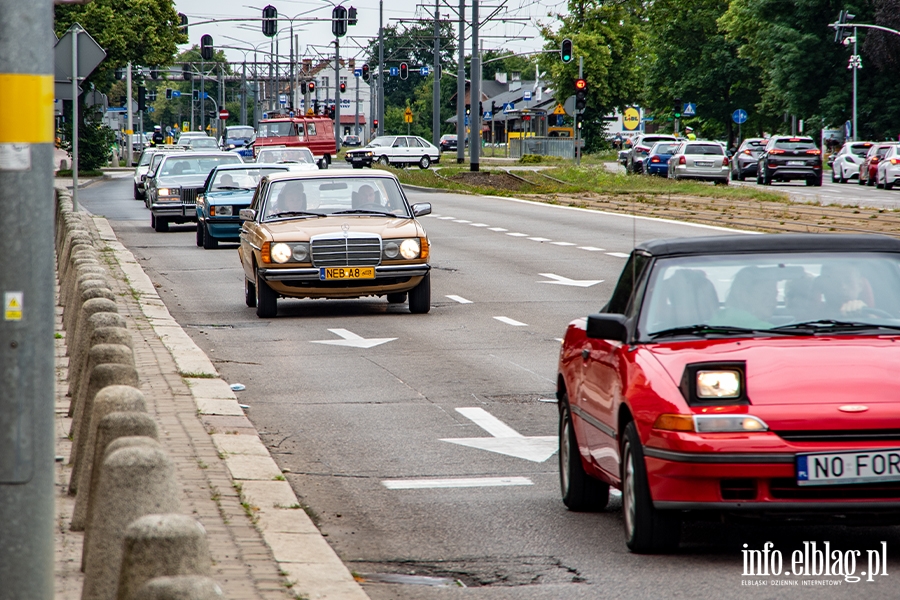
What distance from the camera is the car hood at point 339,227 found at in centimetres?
1684

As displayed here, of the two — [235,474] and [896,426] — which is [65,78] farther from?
[896,426]

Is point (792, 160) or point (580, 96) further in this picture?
point (580, 96)

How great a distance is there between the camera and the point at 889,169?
167 ft

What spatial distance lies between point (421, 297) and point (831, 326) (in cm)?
1080

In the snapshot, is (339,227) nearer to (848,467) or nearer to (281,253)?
(281,253)

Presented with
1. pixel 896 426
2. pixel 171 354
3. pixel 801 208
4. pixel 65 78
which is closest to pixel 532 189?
pixel 801 208

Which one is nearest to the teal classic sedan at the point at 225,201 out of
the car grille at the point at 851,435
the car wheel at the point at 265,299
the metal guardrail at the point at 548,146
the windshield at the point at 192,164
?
the windshield at the point at 192,164

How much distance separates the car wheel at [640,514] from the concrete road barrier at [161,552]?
2655 millimetres

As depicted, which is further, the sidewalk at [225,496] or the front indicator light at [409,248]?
the front indicator light at [409,248]

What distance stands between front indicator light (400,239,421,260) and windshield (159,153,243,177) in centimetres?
1796

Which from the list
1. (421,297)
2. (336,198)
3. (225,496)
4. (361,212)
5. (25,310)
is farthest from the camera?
(336,198)

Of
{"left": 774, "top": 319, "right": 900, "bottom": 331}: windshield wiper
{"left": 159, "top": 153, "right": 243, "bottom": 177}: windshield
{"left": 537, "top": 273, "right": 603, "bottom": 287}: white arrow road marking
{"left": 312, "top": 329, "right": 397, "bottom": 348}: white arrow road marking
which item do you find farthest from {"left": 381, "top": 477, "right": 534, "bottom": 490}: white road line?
{"left": 159, "top": 153, "right": 243, "bottom": 177}: windshield

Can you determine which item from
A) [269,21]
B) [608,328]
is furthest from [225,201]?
[269,21]

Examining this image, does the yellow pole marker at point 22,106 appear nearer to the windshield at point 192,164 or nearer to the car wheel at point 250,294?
the car wheel at point 250,294
